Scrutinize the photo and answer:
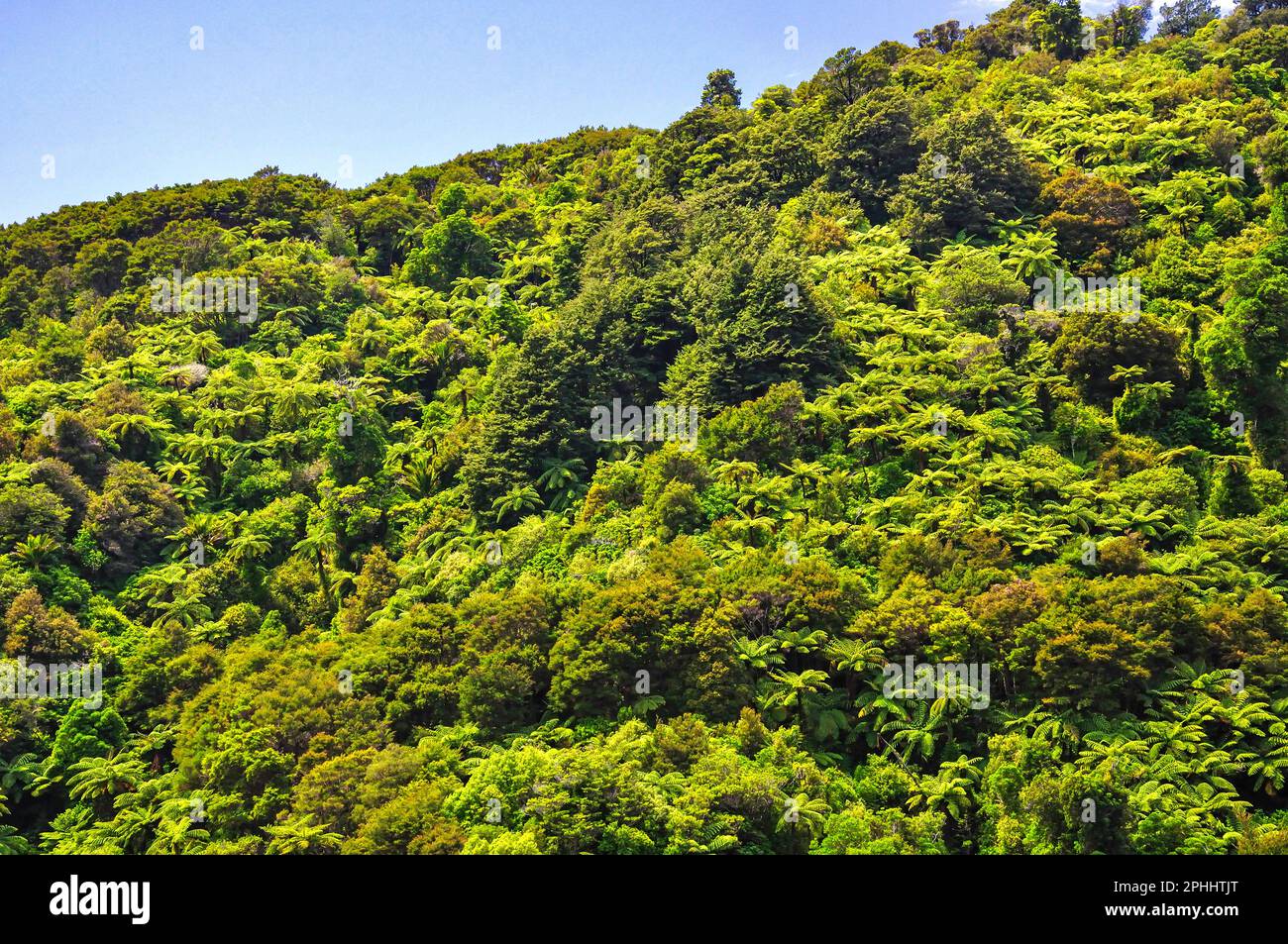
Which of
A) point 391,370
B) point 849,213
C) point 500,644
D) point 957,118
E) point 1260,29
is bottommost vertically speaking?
point 500,644

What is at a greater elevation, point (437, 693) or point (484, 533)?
point (484, 533)

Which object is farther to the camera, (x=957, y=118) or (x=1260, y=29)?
(x=1260, y=29)

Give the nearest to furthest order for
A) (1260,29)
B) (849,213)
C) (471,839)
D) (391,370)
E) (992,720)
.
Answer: (471,839) → (992,720) → (391,370) → (849,213) → (1260,29)

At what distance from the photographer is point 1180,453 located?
4275 cm

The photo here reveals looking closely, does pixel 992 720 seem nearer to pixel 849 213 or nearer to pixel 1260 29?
pixel 849 213

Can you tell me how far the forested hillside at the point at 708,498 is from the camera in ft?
103

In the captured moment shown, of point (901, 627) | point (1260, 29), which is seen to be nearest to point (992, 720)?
point (901, 627)

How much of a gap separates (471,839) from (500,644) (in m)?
8.17

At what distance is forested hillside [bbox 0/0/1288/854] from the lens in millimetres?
31281

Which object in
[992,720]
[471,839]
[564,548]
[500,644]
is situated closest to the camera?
[471,839]

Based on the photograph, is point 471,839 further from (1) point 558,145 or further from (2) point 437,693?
(1) point 558,145

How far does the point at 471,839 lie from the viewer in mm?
28375

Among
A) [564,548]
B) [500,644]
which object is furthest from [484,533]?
[500,644]

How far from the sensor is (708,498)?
42031 millimetres
